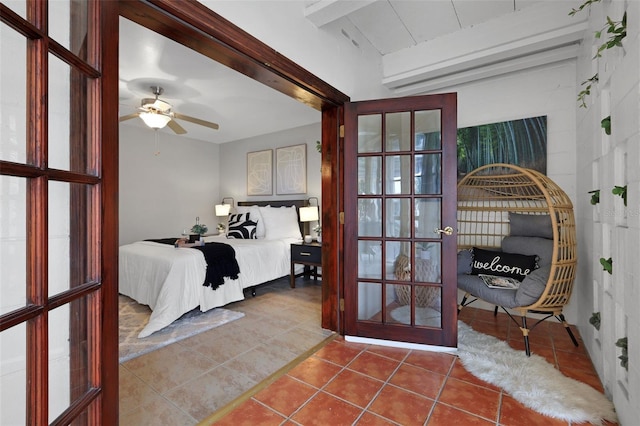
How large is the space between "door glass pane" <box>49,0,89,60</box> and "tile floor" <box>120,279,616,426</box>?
1.73m

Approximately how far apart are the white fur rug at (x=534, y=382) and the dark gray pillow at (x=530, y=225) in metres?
1.00

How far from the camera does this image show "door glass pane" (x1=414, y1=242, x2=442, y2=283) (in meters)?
2.29

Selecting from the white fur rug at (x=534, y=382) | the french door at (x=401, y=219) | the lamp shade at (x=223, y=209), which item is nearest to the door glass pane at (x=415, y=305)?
the french door at (x=401, y=219)

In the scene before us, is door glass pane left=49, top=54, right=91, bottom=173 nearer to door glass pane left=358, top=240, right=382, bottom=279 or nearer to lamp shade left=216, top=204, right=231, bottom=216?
door glass pane left=358, top=240, right=382, bottom=279

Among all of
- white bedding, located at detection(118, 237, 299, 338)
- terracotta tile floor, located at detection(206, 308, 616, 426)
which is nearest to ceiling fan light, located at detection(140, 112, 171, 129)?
white bedding, located at detection(118, 237, 299, 338)

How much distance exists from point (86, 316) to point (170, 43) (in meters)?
2.35

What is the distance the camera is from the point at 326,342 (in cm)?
243

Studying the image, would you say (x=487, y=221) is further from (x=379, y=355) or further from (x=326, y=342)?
(x=326, y=342)

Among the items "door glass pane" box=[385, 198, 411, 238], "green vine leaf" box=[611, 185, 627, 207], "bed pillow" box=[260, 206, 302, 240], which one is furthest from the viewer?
"bed pillow" box=[260, 206, 302, 240]

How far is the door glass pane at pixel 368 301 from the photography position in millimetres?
2449

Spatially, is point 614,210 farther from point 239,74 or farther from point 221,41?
point 239,74

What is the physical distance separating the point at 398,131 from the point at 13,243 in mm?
2288

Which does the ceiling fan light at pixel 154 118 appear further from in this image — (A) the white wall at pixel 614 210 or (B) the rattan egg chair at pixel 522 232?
(A) the white wall at pixel 614 210

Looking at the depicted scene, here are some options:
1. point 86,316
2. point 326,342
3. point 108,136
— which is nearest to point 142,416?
point 86,316
